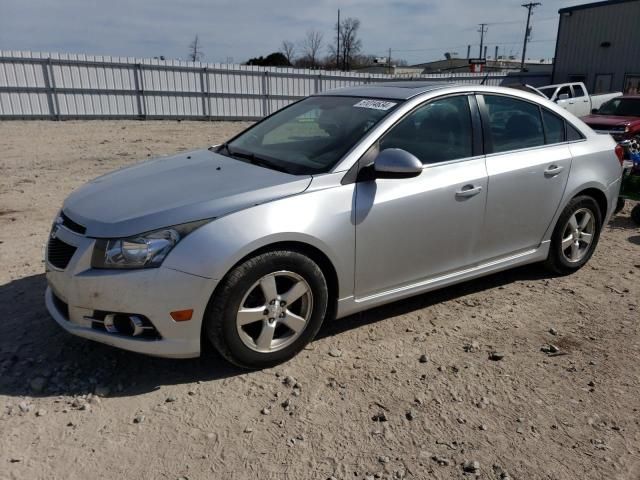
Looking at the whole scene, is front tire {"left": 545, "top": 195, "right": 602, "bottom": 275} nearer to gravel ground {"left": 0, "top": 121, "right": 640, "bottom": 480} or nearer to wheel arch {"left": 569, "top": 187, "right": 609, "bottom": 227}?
wheel arch {"left": 569, "top": 187, "right": 609, "bottom": 227}

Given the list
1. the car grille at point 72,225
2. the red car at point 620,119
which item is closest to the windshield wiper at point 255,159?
the car grille at point 72,225

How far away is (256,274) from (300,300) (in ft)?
1.38

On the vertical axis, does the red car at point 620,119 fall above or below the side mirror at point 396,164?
below

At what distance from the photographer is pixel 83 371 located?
3.07m

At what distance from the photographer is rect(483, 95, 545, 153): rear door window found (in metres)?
3.95

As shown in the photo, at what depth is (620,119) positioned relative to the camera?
36.8 feet

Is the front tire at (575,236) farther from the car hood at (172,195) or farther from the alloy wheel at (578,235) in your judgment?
the car hood at (172,195)

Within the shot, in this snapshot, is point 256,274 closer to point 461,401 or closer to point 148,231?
point 148,231

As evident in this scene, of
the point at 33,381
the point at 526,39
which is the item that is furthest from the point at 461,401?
the point at 526,39

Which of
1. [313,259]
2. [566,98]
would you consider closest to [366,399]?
[313,259]

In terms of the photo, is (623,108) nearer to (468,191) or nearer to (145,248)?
(468,191)

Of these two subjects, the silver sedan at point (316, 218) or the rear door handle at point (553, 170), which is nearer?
the silver sedan at point (316, 218)

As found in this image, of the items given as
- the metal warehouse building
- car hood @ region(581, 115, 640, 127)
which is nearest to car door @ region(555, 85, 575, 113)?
car hood @ region(581, 115, 640, 127)

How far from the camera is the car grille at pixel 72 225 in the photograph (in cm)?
290
